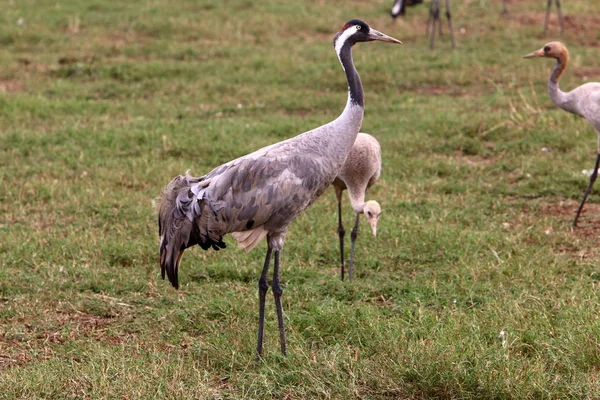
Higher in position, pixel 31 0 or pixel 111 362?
pixel 31 0

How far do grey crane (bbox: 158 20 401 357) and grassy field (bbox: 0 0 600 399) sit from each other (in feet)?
1.99

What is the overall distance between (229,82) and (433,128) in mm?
3139

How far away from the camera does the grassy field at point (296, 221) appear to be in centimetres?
440

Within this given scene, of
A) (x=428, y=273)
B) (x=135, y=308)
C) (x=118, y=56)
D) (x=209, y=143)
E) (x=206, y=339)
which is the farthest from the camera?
(x=118, y=56)

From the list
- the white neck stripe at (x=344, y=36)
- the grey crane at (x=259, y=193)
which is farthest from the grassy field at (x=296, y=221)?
the white neck stripe at (x=344, y=36)

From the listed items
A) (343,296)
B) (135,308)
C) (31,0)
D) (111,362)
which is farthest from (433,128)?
(31,0)

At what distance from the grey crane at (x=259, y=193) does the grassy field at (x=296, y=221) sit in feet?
1.99

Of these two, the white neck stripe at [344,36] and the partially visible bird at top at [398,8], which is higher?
the white neck stripe at [344,36]

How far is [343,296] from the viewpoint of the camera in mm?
5742

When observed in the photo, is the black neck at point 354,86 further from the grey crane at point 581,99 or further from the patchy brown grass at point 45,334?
the grey crane at point 581,99

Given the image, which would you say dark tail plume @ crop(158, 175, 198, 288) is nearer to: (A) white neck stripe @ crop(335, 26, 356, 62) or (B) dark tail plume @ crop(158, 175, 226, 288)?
(B) dark tail plume @ crop(158, 175, 226, 288)

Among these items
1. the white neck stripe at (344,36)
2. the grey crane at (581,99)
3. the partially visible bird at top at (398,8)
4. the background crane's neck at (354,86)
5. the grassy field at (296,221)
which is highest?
the white neck stripe at (344,36)

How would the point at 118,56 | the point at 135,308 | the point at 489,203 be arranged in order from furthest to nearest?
the point at 118,56, the point at 489,203, the point at 135,308

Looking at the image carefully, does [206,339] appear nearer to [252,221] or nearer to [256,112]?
[252,221]
